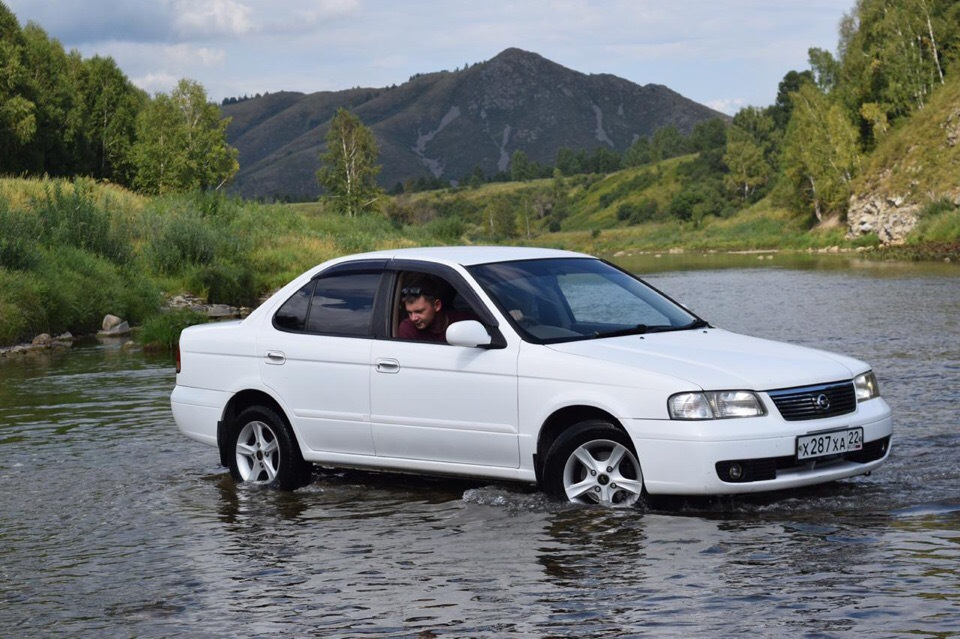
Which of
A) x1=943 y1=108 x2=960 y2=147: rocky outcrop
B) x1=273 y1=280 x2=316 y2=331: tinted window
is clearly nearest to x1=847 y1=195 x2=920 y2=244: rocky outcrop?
x1=943 y1=108 x2=960 y2=147: rocky outcrop

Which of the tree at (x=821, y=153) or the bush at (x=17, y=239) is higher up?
the tree at (x=821, y=153)

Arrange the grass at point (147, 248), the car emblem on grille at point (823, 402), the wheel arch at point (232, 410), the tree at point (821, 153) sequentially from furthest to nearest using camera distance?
the tree at point (821, 153) → the grass at point (147, 248) → the wheel arch at point (232, 410) → the car emblem on grille at point (823, 402)

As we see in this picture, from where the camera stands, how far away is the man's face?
880cm

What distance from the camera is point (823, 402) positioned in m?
7.64

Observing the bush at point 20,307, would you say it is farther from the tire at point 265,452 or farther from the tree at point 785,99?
the tree at point 785,99

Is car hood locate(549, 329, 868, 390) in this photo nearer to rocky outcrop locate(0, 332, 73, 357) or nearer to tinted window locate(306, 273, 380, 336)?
tinted window locate(306, 273, 380, 336)

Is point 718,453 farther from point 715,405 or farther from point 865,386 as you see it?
point 865,386

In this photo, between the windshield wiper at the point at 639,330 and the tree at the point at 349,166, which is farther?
the tree at the point at 349,166

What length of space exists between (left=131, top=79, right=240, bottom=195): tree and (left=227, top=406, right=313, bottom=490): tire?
60.5m

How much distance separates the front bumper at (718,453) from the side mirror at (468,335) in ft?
3.86

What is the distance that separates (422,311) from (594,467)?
1762mm

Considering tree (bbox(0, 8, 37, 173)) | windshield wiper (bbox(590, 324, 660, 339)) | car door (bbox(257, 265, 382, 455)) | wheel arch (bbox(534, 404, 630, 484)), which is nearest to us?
wheel arch (bbox(534, 404, 630, 484))

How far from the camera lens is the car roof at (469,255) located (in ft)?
29.4

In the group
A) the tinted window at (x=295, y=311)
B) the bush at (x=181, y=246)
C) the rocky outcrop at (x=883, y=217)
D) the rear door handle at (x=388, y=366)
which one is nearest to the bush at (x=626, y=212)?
the rocky outcrop at (x=883, y=217)
